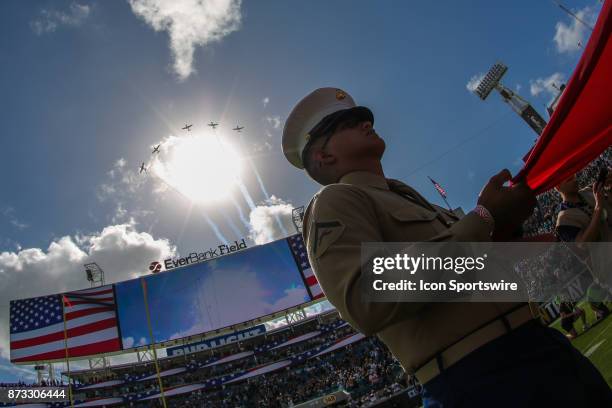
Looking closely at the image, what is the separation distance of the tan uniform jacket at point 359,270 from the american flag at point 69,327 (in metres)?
39.5

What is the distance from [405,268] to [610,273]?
369cm

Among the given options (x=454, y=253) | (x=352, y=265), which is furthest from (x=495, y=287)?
(x=352, y=265)

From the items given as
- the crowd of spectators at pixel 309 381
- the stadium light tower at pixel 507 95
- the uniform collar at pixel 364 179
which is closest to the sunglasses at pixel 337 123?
the uniform collar at pixel 364 179

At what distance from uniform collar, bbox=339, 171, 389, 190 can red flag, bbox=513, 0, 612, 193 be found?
590mm

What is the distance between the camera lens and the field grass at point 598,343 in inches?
191

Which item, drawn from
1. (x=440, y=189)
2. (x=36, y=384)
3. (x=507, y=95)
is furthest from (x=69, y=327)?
(x=507, y=95)

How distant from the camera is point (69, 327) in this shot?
114ft

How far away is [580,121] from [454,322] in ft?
4.76

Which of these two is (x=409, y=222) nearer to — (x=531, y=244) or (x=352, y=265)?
(x=352, y=265)

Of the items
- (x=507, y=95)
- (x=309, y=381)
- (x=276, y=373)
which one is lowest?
(x=309, y=381)

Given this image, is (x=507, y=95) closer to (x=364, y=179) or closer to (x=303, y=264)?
(x=303, y=264)

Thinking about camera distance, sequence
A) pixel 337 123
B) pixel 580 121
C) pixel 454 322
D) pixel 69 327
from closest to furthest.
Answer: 1. pixel 454 322
2. pixel 337 123
3. pixel 580 121
4. pixel 69 327

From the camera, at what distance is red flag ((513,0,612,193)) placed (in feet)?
5.36

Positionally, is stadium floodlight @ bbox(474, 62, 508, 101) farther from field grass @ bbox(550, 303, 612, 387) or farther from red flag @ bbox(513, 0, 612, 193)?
red flag @ bbox(513, 0, 612, 193)
